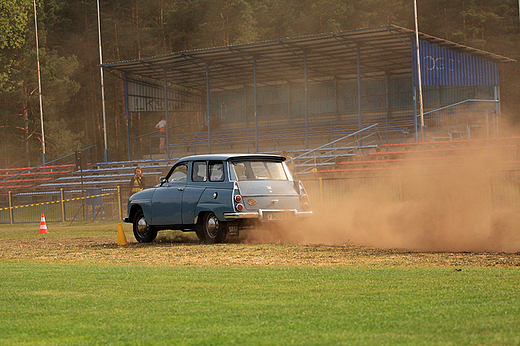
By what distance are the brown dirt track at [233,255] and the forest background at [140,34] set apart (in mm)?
39372

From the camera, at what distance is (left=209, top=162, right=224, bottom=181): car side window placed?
1387 centimetres

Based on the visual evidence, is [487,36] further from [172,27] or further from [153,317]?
[153,317]

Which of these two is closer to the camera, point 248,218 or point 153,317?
point 153,317

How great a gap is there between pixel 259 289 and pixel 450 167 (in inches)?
431

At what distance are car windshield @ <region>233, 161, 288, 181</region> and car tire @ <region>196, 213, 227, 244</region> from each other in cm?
104

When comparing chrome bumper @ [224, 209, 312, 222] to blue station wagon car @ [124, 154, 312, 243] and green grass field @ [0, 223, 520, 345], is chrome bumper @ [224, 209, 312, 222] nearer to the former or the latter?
blue station wagon car @ [124, 154, 312, 243]

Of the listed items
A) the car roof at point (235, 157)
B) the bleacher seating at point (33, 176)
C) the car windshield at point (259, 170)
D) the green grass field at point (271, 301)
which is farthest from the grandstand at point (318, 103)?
the green grass field at point (271, 301)

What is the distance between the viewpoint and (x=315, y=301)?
6.35 meters

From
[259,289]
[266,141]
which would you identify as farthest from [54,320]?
[266,141]

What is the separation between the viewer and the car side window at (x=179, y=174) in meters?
14.6

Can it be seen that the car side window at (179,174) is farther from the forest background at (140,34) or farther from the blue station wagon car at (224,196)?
the forest background at (140,34)

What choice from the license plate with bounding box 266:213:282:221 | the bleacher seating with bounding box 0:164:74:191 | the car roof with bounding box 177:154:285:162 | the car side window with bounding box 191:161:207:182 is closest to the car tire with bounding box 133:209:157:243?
the car side window with bounding box 191:161:207:182

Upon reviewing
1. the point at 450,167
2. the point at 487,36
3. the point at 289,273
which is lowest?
the point at 289,273

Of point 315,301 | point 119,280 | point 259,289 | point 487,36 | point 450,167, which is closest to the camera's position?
point 315,301
